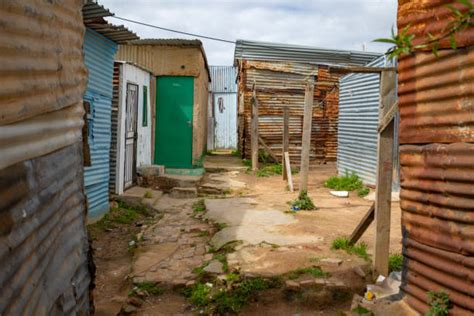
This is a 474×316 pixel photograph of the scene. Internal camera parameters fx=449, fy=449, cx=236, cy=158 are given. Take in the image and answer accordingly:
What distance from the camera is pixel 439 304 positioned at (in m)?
3.08

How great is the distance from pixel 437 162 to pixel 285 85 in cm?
1344

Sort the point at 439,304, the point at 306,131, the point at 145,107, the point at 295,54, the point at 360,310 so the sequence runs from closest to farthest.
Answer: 1. the point at 439,304
2. the point at 360,310
3. the point at 306,131
4. the point at 145,107
5. the point at 295,54

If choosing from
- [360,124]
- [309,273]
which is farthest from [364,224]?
[360,124]

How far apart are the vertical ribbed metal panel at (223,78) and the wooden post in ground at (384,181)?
23.0 meters

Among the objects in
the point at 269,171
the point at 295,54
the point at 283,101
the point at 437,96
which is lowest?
the point at 269,171

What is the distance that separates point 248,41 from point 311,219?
9769 mm

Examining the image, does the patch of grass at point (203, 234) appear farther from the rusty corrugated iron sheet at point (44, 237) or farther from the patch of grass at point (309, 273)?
the rusty corrugated iron sheet at point (44, 237)

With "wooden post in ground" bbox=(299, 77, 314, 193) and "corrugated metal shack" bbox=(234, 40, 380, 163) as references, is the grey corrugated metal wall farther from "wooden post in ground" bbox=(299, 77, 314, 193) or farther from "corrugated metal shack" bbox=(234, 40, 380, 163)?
"corrugated metal shack" bbox=(234, 40, 380, 163)

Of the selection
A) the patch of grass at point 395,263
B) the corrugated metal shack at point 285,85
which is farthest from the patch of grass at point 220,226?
the corrugated metal shack at point 285,85

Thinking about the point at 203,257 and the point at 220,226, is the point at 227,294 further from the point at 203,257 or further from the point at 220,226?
the point at 220,226

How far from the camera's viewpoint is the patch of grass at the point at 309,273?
487 centimetres

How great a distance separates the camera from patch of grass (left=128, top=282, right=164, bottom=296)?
4930 mm

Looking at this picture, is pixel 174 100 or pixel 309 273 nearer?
pixel 309 273

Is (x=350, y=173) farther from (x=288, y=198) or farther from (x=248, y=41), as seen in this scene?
(x=248, y=41)
